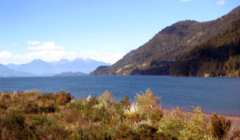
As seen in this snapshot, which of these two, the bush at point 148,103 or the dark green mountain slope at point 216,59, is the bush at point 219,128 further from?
the dark green mountain slope at point 216,59

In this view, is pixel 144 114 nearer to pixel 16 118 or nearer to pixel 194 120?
pixel 194 120

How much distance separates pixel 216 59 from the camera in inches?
5487

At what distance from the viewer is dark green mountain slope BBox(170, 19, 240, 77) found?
12452 centimetres

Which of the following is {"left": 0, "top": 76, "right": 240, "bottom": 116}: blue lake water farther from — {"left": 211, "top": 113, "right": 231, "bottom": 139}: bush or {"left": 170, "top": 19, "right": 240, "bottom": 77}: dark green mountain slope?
{"left": 170, "top": 19, "right": 240, "bottom": 77}: dark green mountain slope

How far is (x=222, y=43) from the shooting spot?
144 metres

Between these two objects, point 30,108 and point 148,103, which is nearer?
point 148,103

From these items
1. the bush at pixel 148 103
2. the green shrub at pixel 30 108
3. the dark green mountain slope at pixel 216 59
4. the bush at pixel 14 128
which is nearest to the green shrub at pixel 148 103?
the bush at pixel 148 103

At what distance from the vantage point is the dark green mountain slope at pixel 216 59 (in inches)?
4902

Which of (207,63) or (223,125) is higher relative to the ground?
(207,63)

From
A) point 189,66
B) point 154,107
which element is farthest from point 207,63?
point 154,107

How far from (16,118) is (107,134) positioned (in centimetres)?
369

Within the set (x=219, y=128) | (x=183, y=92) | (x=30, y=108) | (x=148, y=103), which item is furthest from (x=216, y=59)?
(x=30, y=108)

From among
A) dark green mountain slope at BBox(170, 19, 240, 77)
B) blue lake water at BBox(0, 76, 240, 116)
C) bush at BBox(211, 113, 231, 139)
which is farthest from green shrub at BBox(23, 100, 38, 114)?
dark green mountain slope at BBox(170, 19, 240, 77)

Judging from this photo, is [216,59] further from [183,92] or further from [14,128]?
[14,128]
